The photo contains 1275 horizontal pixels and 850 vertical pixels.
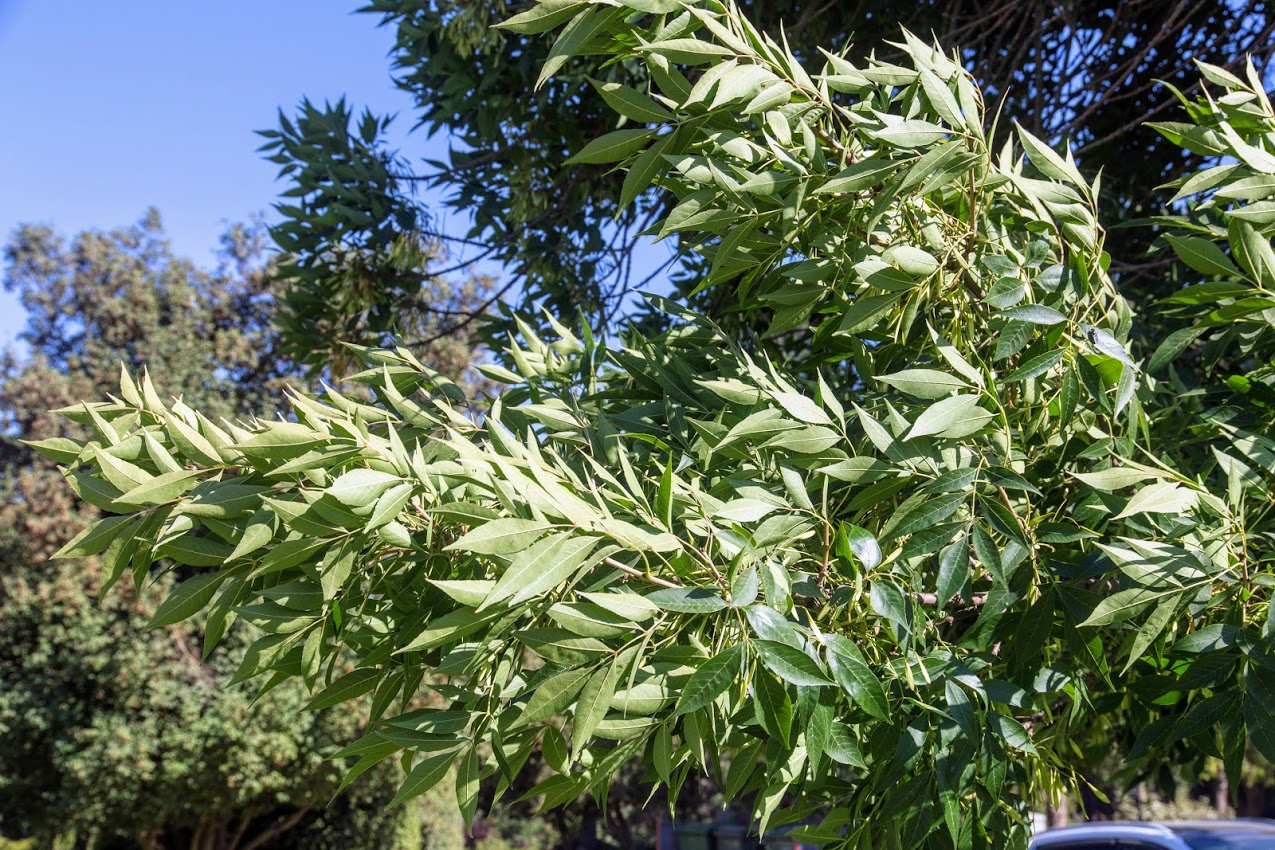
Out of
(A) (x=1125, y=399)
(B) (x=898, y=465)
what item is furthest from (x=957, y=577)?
(A) (x=1125, y=399)

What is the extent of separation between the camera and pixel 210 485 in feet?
4.97

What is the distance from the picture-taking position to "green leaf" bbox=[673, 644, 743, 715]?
1.23 meters

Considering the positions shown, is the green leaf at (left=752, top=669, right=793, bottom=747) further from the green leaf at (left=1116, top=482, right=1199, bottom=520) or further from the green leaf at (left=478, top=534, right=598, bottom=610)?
the green leaf at (left=1116, top=482, right=1199, bottom=520)

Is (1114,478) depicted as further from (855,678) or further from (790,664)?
(790,664)

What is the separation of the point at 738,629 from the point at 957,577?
1.44ft

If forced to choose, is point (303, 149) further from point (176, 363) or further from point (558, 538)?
point (176, 363)

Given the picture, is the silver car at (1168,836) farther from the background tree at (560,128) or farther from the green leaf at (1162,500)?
the green leaf at (1162,500)

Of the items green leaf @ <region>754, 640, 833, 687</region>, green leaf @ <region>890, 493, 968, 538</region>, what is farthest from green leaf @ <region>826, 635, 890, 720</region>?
green leaf @ <region>890, 493, 968, 538</region>

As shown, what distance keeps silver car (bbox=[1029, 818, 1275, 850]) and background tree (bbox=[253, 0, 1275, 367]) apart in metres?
4.11

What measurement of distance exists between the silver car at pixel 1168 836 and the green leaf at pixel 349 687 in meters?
6.53

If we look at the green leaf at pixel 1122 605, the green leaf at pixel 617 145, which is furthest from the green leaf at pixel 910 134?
the green leaf at pixel 1122 605

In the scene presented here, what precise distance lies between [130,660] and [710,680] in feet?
43.7

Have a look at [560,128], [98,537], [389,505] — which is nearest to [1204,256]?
[389,505]

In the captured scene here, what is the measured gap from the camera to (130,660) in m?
12.6
